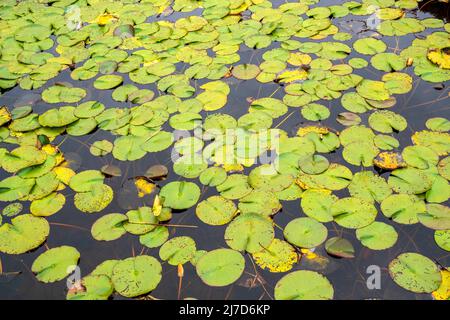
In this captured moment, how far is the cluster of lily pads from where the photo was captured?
1.88 meters

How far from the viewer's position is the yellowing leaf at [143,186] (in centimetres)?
219

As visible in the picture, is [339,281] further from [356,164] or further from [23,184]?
[23,184]

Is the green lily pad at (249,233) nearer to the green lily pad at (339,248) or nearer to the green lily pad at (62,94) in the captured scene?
the green lily pad at (339,248)

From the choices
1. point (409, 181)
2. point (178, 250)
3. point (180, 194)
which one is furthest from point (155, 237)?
point (409, 181)

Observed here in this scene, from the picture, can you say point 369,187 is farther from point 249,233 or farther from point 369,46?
point 369,46

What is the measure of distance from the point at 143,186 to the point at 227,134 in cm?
56

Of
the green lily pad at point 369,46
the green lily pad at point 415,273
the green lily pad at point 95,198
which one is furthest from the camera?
the green lily pad at point 369,46

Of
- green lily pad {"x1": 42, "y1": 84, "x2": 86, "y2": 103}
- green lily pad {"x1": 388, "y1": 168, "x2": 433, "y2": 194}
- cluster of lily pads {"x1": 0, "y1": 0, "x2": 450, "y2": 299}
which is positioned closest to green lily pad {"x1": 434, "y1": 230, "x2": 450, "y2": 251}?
cluster of lily pads {"x1": 0, "y1": 0, "x2": 450, "y2": 299}

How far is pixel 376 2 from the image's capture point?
11.2ft

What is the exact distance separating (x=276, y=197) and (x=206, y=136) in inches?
23.3

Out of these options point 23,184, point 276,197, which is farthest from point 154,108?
point 276,197

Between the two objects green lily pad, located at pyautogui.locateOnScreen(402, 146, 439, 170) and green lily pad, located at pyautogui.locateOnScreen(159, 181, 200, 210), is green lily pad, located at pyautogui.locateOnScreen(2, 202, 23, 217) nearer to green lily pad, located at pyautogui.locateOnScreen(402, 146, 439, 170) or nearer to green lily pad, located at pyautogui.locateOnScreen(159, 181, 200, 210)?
green lily pad, located at pyautogui.locateOnScreen(159, 181, 200, 210)

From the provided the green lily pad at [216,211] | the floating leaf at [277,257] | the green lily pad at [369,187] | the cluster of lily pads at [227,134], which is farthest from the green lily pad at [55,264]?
the green lily pad at [369,187]

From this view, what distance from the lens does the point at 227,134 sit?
95.2 inches
